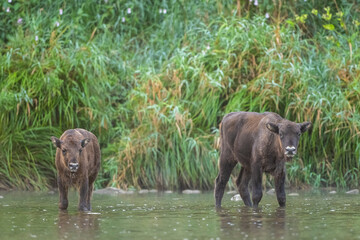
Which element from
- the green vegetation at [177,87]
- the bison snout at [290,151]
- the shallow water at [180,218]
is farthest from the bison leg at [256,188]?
the green vegetation at [177,87]

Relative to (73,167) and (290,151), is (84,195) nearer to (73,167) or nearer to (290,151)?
(73,167)

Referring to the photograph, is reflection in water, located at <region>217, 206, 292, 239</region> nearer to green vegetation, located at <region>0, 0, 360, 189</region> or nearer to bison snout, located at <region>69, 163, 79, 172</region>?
bison snout, located at <region>69, 163, 79, 172</region>

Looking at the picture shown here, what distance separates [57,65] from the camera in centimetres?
1723

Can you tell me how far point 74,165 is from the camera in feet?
36.7

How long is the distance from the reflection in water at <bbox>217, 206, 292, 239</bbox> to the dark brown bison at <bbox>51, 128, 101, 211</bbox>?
1.94m

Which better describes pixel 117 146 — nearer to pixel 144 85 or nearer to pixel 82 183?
pixel 144 85

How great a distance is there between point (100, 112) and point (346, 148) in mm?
5043

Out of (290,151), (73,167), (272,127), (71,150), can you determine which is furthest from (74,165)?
(290,151)

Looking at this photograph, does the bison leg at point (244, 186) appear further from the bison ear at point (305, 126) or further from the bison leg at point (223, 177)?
the bison ear at point (305, 126)

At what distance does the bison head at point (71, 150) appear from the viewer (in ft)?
36.9

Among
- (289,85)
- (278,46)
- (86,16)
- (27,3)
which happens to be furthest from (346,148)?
(27,3)

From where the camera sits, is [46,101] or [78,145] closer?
[78,145]

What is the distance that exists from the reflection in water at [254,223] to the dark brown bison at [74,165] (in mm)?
1937

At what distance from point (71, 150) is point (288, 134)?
297cm
